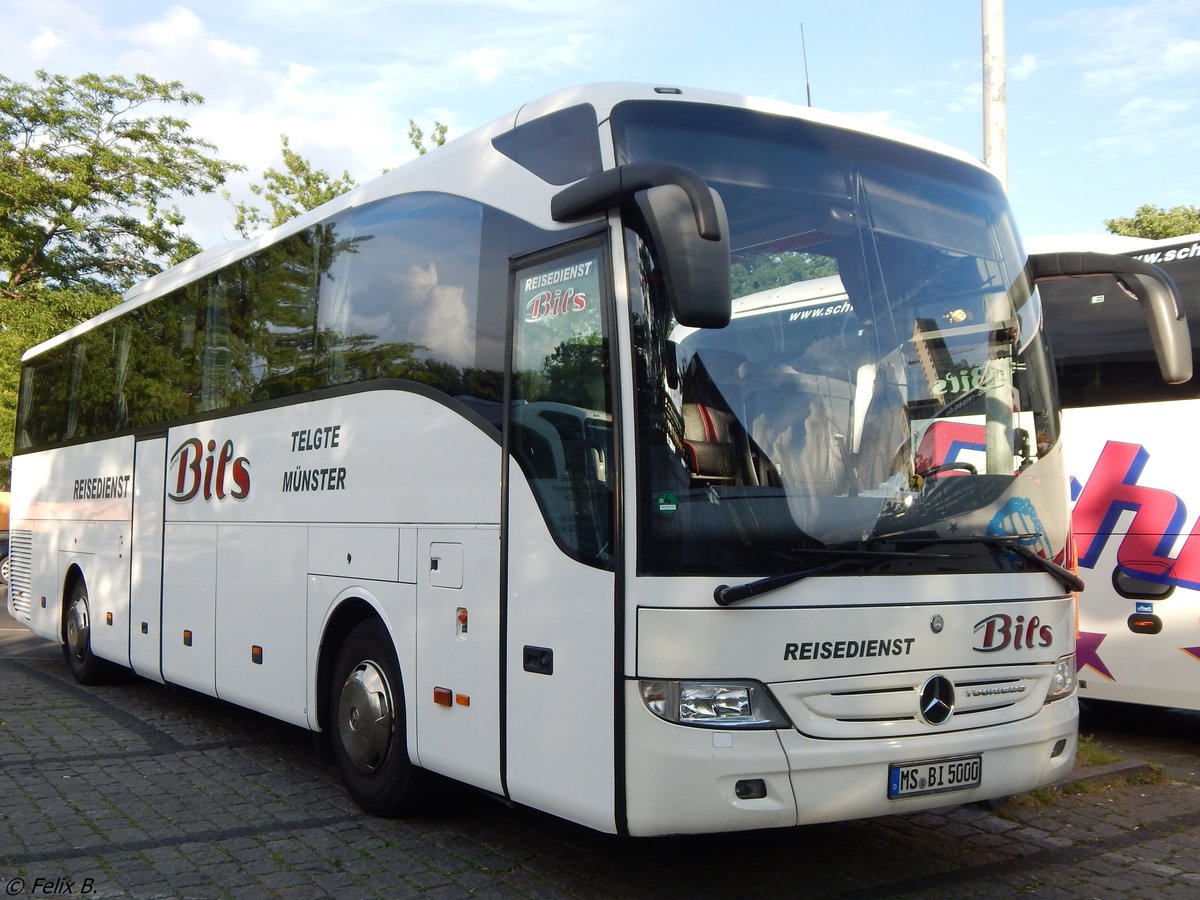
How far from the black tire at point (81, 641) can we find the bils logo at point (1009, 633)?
892cm

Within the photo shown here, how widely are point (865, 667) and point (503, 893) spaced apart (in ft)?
6.18

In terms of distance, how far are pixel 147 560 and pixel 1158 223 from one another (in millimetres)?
36317

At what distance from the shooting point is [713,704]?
477 centimetres

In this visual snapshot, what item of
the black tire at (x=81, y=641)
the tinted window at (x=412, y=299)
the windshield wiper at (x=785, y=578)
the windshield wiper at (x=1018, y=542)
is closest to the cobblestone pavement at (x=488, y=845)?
the windshield wiper at (x=1018, y=542)

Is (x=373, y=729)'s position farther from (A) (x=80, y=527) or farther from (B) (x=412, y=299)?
(A) (x=80, y=527)

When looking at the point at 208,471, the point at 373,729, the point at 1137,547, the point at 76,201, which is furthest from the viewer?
the point at 76,201

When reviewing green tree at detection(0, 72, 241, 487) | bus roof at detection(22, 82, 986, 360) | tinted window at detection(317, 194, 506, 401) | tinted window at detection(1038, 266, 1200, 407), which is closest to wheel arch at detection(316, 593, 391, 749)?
tinted window at detection(317, 194, 506, 401)

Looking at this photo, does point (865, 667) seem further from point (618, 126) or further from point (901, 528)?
point (618, 126)

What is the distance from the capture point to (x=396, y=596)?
21.4 feet

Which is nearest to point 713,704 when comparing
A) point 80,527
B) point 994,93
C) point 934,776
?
point 934,776

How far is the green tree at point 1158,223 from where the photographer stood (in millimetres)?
38312

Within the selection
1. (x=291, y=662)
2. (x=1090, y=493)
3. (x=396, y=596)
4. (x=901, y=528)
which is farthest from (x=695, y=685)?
(x=1090, y=493)

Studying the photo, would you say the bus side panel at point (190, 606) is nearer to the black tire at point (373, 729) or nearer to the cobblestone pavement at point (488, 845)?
the cobblestone pavement at point (488, 845)

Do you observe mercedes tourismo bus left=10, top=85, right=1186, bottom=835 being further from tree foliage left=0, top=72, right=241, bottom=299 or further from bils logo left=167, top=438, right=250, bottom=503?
tree foliage left=0, top=72, right=241, bottom=299
